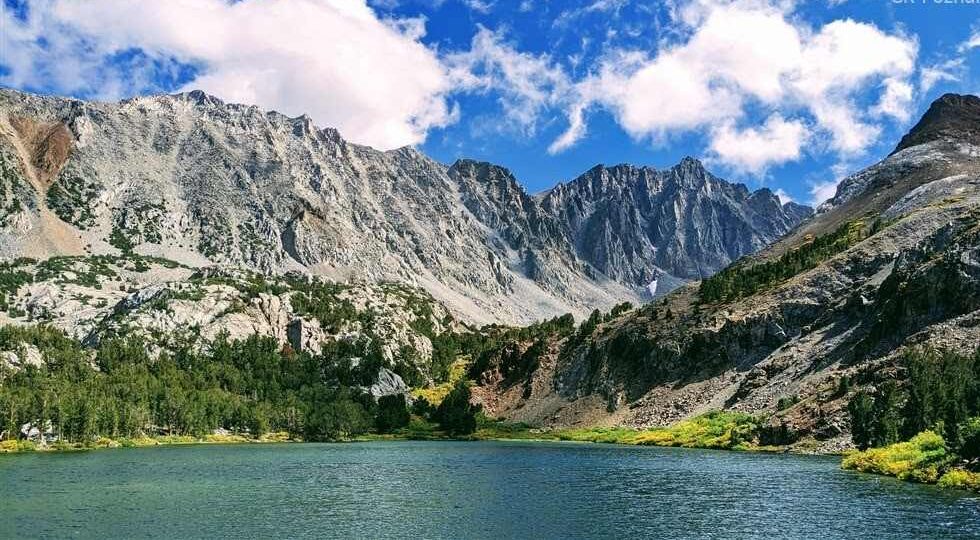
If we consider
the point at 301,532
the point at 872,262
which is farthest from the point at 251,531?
the point at 872,262

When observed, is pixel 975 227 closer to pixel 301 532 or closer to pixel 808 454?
pixel 808 454

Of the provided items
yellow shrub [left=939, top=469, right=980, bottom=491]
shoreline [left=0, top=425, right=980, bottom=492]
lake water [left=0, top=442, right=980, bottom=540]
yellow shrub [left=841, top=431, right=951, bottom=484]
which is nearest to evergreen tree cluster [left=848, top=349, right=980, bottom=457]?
yellow shrub [left=841, top=431, right=951, bottom=484]

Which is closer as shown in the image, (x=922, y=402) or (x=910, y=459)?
(x=910, y=459)

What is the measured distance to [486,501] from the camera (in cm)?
7125

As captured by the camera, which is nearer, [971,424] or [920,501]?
[920,501]

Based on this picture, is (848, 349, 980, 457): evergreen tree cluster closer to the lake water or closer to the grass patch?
the lake water

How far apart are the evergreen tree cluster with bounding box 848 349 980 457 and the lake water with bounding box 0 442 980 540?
26.8 ft

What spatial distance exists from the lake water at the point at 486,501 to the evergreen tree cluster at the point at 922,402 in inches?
321

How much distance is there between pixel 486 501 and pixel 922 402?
60.2 m

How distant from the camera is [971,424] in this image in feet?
239

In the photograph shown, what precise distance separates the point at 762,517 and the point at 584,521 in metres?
14.0

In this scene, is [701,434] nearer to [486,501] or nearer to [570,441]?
[570,441]

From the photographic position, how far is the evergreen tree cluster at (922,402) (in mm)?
84250

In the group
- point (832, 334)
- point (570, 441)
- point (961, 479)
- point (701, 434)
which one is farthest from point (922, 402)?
point (570, 441)
